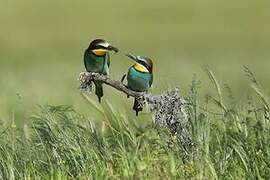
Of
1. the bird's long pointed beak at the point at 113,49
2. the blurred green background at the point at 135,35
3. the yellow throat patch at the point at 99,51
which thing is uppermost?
the bird's long pointed beak at the point at 113,49

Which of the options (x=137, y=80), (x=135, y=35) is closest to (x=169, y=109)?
(x=137, y=80)

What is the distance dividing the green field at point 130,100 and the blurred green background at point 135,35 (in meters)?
0.06

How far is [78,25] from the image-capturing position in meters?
39.8

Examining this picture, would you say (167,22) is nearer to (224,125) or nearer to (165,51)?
(165,51)

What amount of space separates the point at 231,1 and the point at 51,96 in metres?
33.3

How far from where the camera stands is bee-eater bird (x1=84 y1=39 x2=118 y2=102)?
215 inches

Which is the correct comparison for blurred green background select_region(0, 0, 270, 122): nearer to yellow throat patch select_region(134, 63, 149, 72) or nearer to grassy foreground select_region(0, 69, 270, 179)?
grassy foreground select_region(0, 69, 270, 179)

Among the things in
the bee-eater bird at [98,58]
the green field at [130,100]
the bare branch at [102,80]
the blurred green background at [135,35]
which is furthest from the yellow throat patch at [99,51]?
the blurred green background at [135,35]

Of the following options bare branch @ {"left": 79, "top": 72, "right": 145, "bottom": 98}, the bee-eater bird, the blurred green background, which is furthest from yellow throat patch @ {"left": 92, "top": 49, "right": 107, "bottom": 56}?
the blurred green background

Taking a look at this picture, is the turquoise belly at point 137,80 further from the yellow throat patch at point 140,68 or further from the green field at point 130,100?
the green field at point 130,100

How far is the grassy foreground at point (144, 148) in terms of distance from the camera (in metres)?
5.61

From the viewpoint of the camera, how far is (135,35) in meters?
35.6

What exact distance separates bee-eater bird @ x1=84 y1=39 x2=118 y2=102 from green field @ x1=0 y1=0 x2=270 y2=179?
0.52 ft

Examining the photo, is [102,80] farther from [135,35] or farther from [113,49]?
[135,35]
